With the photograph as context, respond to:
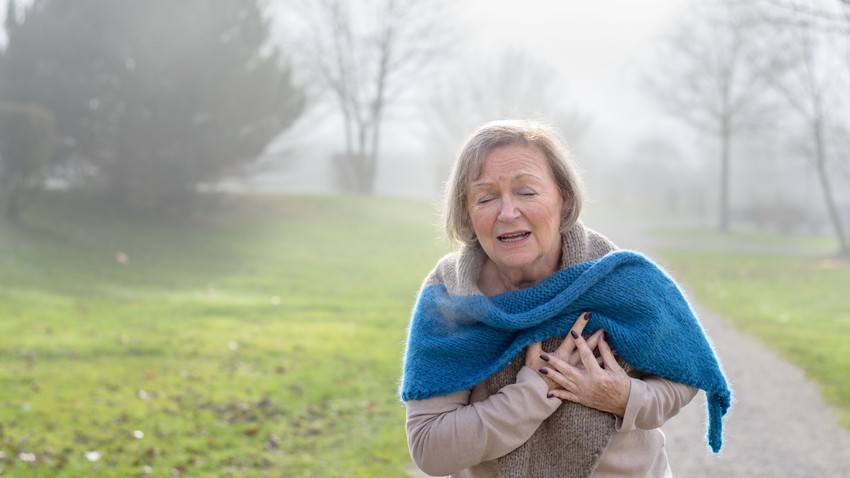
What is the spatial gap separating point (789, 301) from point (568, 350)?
1396 centimetres

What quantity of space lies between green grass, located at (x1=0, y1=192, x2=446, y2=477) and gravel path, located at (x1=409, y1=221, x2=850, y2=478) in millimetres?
1347

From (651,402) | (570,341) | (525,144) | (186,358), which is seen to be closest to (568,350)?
(570,341)

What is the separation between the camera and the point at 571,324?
2188mm

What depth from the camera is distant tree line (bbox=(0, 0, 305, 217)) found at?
18.0 meters

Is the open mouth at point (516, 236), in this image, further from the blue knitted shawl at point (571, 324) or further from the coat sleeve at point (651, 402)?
the coat sleeve at point (651, 402)

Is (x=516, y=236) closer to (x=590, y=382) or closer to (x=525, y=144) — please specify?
(x=525, y=144)

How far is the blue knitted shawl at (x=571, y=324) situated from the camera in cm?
215

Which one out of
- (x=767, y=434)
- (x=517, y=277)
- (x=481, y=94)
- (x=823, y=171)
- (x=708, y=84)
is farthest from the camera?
(x=481, y=94)

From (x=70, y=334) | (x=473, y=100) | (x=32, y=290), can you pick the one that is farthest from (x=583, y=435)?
(x=473, y=100)

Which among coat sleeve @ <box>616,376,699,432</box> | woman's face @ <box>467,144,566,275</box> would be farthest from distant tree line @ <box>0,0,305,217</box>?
coat sleeve @ <box>616,376,699,432</box>

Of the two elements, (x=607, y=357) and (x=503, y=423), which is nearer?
(x=503, y=423)

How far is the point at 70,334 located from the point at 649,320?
790 cm

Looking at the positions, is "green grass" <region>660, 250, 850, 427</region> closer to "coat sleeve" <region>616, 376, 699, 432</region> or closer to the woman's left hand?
"coat sleeve" <region>616, 376, 699, 432</region>

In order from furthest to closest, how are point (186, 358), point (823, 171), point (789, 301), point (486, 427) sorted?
1. point (823, 171)
2. point (789, 301)
3. point (186, 358)
4. point (486, 427)
